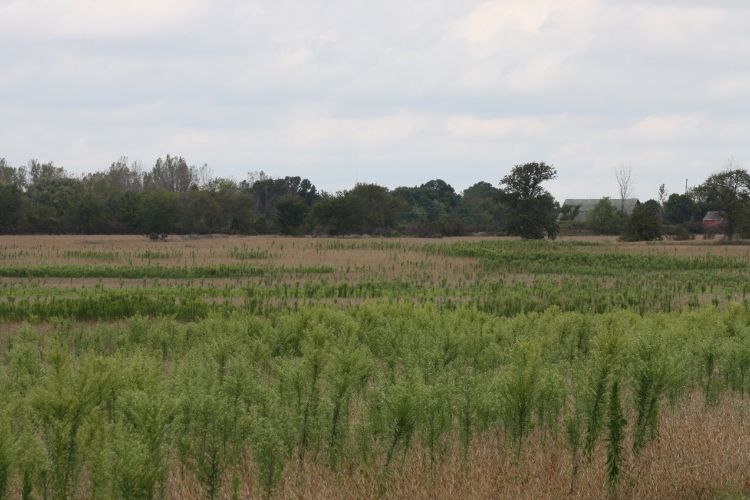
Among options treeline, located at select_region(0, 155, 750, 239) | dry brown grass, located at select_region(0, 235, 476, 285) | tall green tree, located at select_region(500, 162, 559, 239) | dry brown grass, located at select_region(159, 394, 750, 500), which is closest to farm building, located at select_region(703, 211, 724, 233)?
treeline, located at select_region(0, 155, 750, 239)

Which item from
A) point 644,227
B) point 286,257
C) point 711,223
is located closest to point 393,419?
point 286,257

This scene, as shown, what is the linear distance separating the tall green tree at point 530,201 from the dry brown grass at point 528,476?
70.0m

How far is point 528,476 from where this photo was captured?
8453 millimetres

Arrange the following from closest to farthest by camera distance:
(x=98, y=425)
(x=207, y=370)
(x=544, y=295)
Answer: (x=98, y=425)
(x=207, y=370)
(x=544, y=295)

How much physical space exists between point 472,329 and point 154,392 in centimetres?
765

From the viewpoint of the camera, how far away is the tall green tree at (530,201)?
258 ft

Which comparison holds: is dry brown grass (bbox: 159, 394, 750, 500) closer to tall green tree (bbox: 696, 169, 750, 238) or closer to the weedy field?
the weedy field

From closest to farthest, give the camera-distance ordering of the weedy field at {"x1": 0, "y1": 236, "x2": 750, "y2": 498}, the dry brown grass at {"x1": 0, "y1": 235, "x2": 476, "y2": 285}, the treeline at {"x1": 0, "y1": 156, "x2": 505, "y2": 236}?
1. the weedy field at {"x1": 0, "y1": 236, "x2": 750, "y2": 498}
2. the dry brown grass at {"x1": 0, "y1": 235, "x2": 476, "y2": 285}
3. the treeline at {"x1": 0, "y1": 156, "x2": 505, "y2": 236}

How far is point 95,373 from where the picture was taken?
9.03m

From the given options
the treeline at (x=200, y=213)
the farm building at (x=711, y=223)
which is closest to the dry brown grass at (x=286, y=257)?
the treeline at (x=200, y=213)

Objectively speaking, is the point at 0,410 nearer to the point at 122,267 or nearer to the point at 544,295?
the point at 544,295

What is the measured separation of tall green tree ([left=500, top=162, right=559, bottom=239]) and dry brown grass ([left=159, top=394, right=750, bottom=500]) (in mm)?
69983

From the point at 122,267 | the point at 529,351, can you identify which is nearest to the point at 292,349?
the point at 529,351

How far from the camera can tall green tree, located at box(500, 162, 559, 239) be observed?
78500 mm
